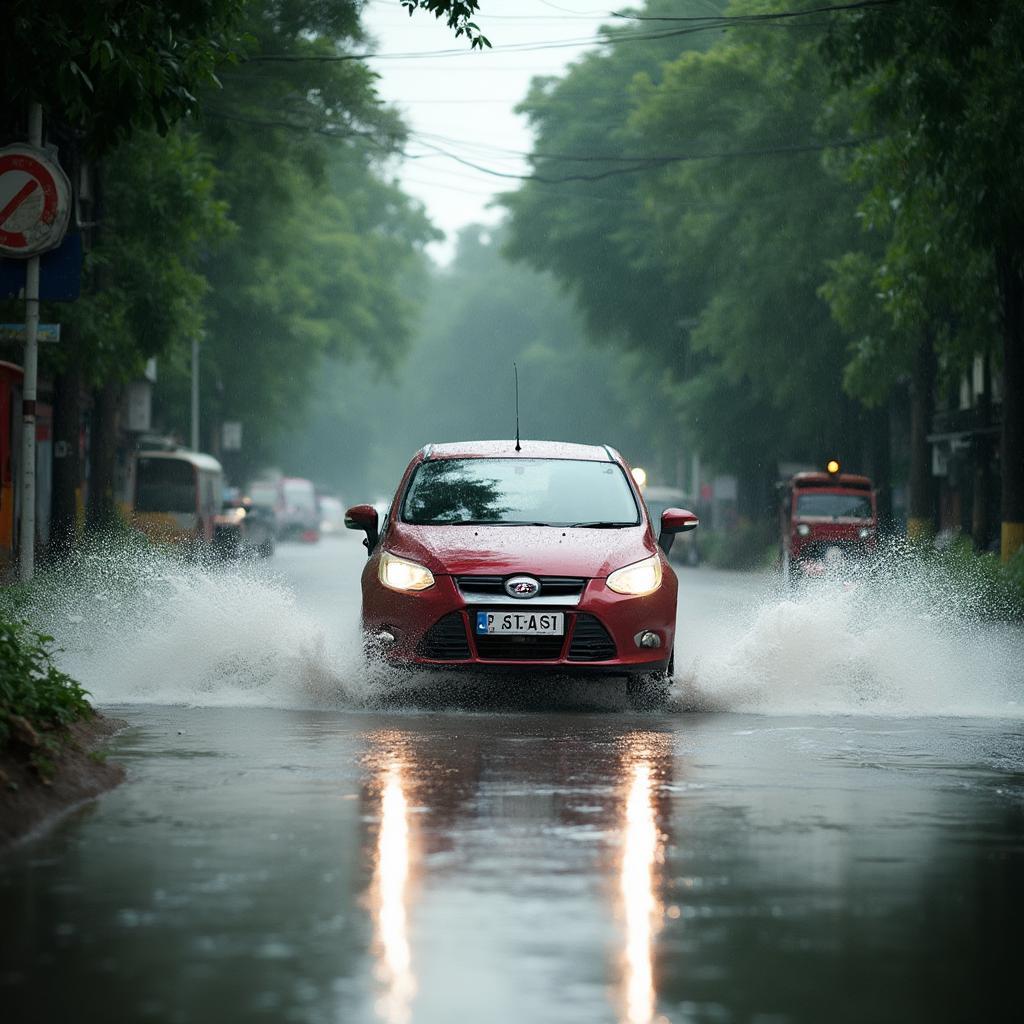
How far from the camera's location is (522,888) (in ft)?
23.6

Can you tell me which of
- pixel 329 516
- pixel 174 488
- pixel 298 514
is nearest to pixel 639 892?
pixel 174 488

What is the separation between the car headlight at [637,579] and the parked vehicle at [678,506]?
47.6 metres

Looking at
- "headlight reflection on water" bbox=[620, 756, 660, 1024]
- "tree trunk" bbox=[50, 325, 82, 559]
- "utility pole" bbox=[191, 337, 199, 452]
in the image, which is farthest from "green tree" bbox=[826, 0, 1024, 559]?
"utility pole" bbox=[191, 337, 199, 452]

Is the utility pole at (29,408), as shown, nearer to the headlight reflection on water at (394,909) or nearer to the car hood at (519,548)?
the car hood at (519,548)

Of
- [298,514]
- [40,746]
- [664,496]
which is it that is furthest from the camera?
[298,514]

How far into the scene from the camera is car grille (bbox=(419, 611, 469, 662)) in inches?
545

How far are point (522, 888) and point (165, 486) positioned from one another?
46378mm

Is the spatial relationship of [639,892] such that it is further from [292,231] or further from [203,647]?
[292,231]

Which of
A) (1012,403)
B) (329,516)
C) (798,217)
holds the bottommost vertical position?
(329,516)

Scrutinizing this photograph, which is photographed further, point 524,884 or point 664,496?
point 664,496

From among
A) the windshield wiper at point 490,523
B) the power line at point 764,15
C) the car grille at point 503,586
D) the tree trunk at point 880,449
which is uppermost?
the power line at point 764,15

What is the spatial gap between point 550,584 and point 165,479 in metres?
39.9

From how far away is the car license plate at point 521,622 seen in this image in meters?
13.8

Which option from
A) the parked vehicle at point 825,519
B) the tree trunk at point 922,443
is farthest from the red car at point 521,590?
the parked vehicle at point 825,519
